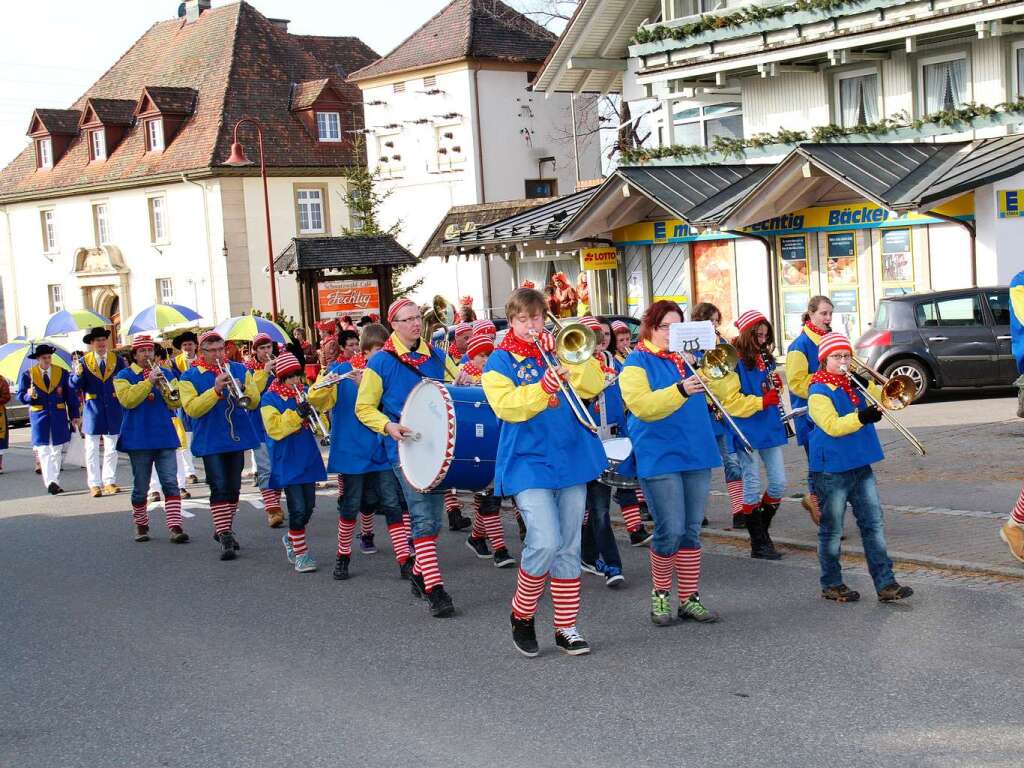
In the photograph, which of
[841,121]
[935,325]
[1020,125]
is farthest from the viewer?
[841,121]

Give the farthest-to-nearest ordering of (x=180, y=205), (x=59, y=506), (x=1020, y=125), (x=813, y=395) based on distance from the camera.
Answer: (x=180, y=205) → (x=1020, y=125) → (x=59, y=506) → (x=813, y=395)

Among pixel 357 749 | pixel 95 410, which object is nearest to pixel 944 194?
pixel 95 410

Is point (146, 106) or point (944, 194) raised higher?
point (146, 106)

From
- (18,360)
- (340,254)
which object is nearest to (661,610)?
(18,360)

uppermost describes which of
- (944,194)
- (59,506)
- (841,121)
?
(841,121)

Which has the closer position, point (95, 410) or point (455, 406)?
point (455, 406)

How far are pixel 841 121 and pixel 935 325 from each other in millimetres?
9380

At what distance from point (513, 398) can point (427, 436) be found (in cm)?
161

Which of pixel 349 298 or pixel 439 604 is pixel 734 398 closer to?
pixel 439 604

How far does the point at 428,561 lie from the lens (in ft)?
27.9

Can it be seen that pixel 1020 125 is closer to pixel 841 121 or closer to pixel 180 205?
pixel 841 121

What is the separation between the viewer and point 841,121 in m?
27.1

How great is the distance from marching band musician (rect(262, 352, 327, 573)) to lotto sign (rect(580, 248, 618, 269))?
20218 millimetres

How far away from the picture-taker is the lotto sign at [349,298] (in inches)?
1072
